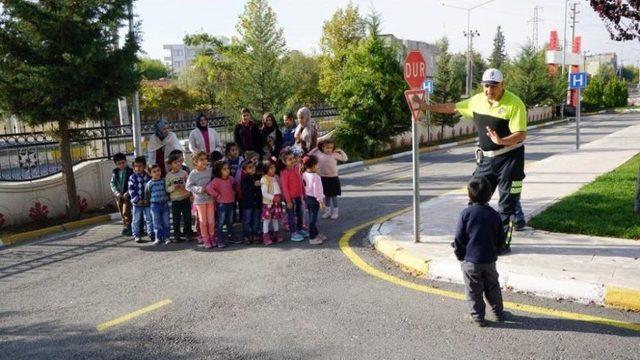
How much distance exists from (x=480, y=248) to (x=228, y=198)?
4389mm

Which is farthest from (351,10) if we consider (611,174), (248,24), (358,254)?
(358,254)

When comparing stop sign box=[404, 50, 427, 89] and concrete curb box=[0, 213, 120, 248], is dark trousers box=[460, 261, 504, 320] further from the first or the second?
concrete curb box=[0, 213, 120, 248]

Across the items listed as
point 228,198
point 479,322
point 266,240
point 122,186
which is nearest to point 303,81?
point 122,186

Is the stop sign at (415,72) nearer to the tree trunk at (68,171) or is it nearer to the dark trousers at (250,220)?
the dark trousers at (250,220)

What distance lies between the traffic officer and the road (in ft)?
4.98

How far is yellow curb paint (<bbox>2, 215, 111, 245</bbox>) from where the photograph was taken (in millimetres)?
8836

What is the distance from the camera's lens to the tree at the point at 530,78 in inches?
1529

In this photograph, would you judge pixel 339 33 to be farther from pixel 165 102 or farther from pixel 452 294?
pixel 452 294

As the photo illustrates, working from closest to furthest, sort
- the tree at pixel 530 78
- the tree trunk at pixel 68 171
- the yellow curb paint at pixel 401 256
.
A: the yellow curb paint at pixel 401 256 < the tree trunk at pixel 68 171 < the tree at pixel 530 78

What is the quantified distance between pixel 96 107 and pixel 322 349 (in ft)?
24.9

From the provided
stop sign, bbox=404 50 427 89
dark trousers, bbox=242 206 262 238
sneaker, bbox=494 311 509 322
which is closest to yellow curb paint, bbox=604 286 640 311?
sneaker, bbox=494 311 509 322

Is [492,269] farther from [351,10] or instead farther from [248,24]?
[351,10]

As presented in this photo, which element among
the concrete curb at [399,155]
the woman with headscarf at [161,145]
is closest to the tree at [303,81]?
the concrete curb at [399,155]

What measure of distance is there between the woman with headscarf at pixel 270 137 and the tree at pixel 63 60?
2768 mm
